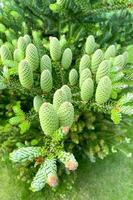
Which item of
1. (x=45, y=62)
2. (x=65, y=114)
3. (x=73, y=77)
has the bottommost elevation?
(x=65, y=114)

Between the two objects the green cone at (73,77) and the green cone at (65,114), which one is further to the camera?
the green cone at (73,77)

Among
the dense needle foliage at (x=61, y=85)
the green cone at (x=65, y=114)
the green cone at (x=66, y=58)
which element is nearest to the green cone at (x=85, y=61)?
the dense needle foliage at (x=61, y=85)

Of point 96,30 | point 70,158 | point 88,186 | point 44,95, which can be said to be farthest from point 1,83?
point 96,30

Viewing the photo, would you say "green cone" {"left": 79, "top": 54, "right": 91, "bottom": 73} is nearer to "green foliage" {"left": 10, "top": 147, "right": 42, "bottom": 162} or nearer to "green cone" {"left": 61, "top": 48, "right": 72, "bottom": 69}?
"green cone" {"left": 61, "top": 48, "right": 72, "bottom": 69}

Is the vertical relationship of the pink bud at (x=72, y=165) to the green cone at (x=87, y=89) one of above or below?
below

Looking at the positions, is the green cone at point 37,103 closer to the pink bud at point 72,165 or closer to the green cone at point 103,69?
the green cone at point 103,69

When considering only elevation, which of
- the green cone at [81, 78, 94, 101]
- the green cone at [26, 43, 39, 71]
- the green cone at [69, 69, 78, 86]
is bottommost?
the green cone at [81, 78, 94, 101]

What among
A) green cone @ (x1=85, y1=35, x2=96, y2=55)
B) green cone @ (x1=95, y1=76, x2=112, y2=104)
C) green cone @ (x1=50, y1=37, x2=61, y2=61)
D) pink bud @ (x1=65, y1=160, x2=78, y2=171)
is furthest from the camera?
green cone @ (x1=85, y1=35, x2=96, y2=55)

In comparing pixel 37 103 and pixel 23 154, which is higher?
pixel 37 103

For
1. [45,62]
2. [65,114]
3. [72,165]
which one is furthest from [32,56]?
[72,165]

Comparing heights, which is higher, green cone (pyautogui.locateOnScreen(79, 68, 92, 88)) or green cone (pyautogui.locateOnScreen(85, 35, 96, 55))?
green cone (pyautogui.locateOnScreen(85, 35, 96, 55))

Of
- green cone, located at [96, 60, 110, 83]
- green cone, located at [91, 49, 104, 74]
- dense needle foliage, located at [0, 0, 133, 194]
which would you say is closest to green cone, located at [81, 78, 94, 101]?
dense needle foliage, located at [0, 0, 133, 194]

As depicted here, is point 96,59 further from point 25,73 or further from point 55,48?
point 25,73
